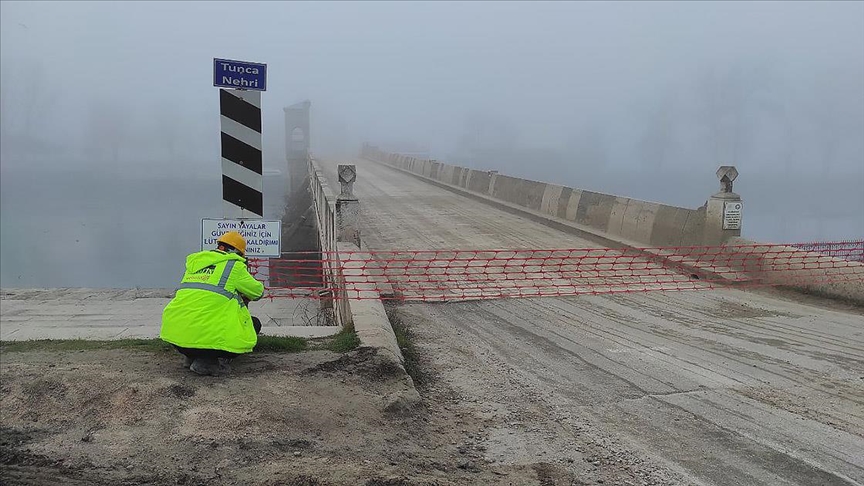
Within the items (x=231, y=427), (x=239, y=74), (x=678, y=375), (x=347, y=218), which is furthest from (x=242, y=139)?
(x=678, y=375)

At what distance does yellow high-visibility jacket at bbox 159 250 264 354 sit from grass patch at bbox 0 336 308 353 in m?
0.67

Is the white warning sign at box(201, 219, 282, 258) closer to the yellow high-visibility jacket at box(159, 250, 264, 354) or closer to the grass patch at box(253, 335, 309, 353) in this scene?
the grass patch at box(253, 335, 309, 353)

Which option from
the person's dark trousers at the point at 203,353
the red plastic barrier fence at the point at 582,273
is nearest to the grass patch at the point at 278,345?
the person's dark trousers at the point at 203,353

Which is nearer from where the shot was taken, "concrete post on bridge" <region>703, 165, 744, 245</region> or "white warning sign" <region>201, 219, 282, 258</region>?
"white warning sign" <region>201, 219, 282, 258</region>

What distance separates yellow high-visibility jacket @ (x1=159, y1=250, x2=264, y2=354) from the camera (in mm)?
4902

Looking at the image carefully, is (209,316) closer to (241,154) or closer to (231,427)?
(231,427)

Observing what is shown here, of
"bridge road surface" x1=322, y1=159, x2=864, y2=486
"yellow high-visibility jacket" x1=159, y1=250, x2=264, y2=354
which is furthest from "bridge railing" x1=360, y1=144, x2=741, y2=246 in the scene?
"yellow high-visibility jacket" x1=159, y1=250, x2=264, y2=354

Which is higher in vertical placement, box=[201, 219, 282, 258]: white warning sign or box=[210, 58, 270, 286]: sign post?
box=[210, 58, 270, 286]: sign post

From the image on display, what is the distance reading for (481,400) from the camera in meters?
5.01

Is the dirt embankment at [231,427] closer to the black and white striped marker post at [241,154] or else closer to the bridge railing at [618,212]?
the black and white striped marker post at [241,154]

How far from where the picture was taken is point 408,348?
629 centimetres

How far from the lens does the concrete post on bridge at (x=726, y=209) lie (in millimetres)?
10773

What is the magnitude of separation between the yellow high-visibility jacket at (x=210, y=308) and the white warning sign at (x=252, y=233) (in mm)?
1356

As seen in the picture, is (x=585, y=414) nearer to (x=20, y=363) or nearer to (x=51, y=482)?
(x=51, y=482)
